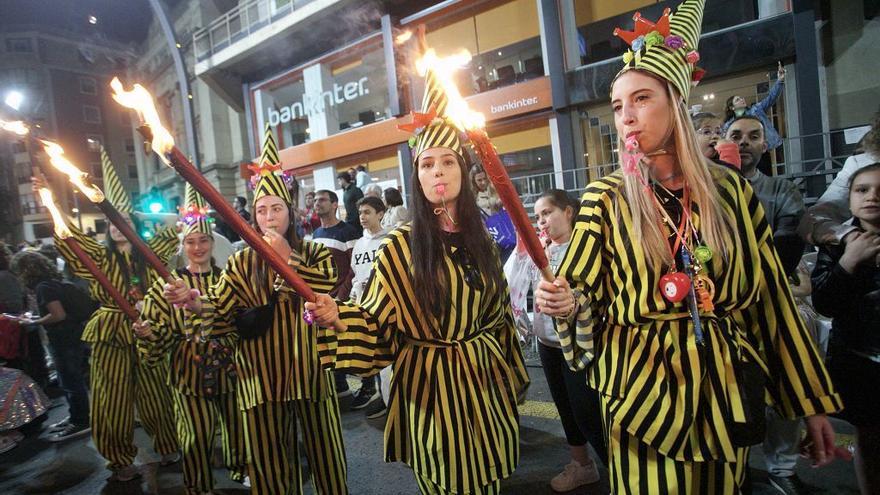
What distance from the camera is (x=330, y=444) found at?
3.01 metres

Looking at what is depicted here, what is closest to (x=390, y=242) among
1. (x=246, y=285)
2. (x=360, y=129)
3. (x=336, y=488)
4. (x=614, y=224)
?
(x=614, y=224)

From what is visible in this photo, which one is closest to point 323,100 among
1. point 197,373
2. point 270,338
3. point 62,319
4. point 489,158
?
point 62,319

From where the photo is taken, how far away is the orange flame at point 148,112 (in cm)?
164

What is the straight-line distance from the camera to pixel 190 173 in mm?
1633

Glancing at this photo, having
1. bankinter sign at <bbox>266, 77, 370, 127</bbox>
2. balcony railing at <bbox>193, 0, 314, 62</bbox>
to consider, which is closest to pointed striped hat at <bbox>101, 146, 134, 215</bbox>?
bankinter sign at <bbox>266, 77, 370, 127</bbox>

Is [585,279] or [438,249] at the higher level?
[438,249]

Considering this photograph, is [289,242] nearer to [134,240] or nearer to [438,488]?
[134,240]

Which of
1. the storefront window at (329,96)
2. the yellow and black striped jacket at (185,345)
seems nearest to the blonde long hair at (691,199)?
the yellow and black striped jacket at (185,345)

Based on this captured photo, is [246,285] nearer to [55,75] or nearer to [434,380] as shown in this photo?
[434,380]

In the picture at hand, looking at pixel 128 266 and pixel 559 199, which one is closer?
pixel 559 199

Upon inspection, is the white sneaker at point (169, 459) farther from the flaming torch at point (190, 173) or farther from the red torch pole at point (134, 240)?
the flaming torch at point (190, 173)

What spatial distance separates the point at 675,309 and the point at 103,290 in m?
4.99

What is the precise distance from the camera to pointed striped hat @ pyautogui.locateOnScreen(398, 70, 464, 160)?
229cm

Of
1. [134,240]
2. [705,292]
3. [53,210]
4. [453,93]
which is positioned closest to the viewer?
[453,93]
